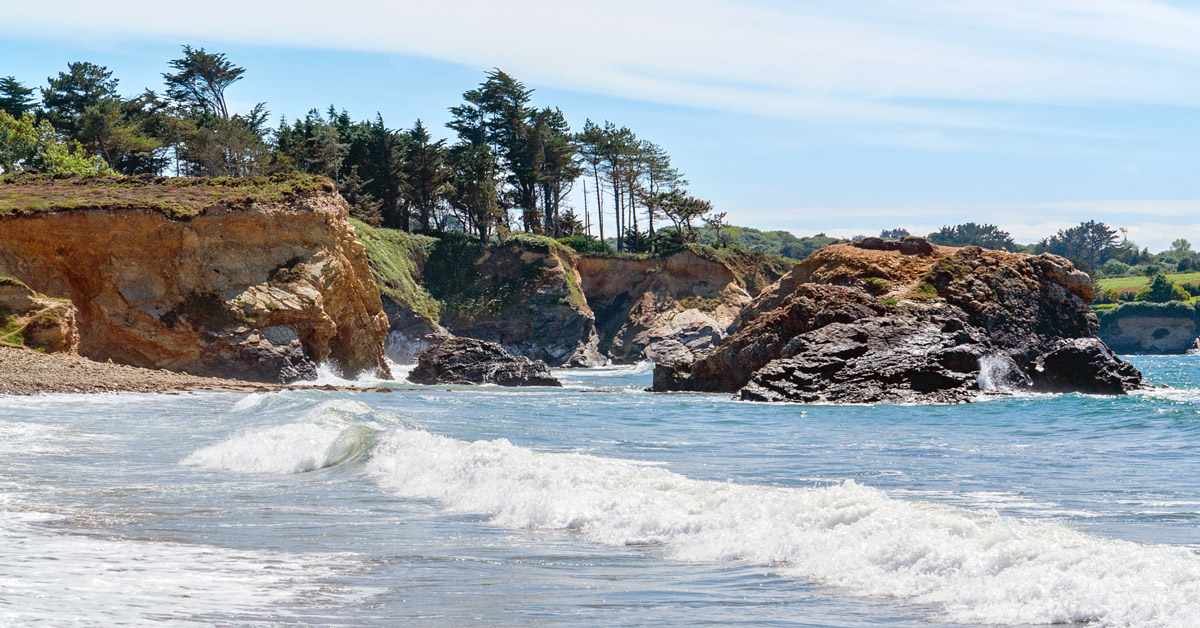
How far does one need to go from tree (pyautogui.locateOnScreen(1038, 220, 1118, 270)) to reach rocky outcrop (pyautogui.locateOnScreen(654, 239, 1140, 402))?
5169 inches

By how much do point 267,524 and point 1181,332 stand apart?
108 meters

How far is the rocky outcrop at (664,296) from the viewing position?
6209 centimetres

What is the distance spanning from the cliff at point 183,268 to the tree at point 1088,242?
5428 inches

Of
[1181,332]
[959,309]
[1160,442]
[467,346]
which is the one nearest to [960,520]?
[1160,442]

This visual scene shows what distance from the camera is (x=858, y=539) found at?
7094 millimetres

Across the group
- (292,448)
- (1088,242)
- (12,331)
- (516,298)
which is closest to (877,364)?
(292,448)

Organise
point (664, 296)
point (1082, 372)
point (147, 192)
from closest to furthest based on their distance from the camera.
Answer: point (1082, 372) < point (147, 192) < point (664, 296)

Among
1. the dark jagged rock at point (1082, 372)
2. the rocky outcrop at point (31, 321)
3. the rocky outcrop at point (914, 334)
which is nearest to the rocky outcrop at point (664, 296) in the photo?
the rocky outcrop at point (914, 334)

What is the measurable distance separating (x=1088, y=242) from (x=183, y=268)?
14641 centimetres

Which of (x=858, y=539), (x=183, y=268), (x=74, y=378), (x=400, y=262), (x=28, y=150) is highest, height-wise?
(x=28, y=150)

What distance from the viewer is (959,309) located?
92.5 ft

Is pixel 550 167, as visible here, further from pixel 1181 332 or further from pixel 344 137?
pixel 1181 332

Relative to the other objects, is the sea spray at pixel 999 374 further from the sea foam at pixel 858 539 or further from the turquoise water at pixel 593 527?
the sea foam at pixel 858 539

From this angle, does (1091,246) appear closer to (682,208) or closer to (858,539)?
(682,208)
